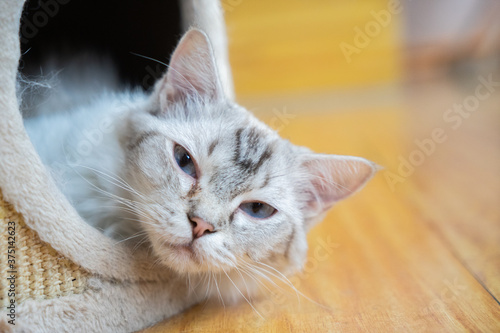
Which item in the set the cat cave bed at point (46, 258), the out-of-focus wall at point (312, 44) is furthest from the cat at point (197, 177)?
the out-of-focus wall at point (312, 44)

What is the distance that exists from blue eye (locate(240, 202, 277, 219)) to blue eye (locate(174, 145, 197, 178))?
163mm

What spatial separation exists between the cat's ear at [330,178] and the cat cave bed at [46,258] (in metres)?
0.52

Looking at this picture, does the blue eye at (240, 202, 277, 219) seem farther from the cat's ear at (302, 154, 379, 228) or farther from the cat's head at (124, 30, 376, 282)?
the cat's ear at (302, 154, 379, 228)

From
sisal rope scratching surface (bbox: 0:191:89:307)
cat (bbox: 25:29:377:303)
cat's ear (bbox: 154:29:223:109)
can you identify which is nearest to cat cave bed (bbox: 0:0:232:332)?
sisal rope scratching surface (bbox: 0:191:89:307)

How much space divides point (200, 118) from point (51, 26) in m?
1.09

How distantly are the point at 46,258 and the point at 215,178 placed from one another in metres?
0.44

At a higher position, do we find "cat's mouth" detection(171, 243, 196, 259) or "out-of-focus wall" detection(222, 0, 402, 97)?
"out-of-focus wall" detection(222, 0, 402, 97)

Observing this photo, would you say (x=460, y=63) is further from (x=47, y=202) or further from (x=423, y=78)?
(x=47, y=202)

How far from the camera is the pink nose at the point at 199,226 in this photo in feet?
3.53

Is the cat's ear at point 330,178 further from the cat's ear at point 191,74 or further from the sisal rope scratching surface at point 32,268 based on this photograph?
the sisal rope scratching surface at point 32,268

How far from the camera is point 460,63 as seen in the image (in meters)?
4.50

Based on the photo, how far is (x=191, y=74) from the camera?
137cm

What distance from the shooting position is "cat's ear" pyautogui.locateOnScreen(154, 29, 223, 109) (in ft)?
4.22

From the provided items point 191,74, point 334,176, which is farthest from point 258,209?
point 191,74
